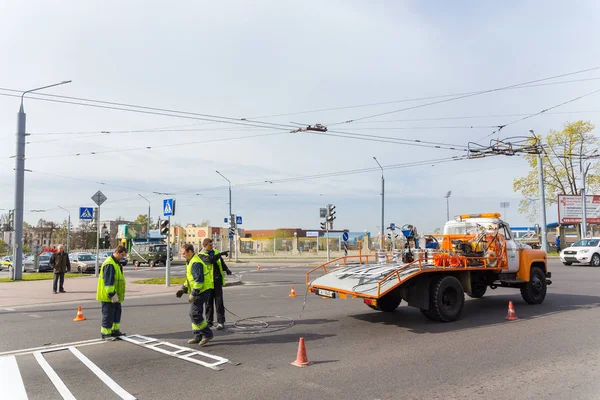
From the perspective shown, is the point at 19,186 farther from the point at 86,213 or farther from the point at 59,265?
the point at 59,265

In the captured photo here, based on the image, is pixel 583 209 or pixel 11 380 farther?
pixel 583 209

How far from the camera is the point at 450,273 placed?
356 inches

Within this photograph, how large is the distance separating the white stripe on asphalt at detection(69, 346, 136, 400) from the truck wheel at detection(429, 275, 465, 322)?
227 inches

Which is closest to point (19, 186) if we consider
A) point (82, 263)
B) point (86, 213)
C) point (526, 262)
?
point (86, 213)

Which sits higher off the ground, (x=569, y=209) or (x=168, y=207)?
(x=569, y=209)

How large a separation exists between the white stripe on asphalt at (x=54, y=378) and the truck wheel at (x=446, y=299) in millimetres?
6269

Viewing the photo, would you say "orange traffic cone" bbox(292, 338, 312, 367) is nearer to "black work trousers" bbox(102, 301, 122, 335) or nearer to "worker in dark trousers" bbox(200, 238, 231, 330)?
"worker in dark trousers" bbox(200, 238, 231, 330)

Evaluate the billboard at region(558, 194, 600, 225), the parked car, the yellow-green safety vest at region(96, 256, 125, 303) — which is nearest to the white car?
the billboard at region(558, 194, 600, 225)

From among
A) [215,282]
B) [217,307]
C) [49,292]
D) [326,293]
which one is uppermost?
[215,282]

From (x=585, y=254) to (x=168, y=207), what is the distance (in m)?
23.5

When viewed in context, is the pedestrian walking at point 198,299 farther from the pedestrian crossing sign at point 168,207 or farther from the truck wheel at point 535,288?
the pedestrian crossing sign at point 168,207

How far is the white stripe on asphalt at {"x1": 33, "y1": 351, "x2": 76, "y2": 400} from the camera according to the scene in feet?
16.2

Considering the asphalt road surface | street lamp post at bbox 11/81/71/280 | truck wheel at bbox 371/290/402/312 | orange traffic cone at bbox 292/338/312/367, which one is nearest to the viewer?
the asphalt road surface

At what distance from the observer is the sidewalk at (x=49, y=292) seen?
44.8 feet
